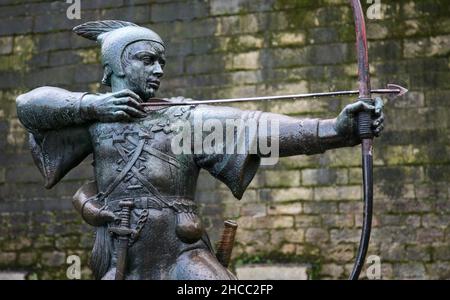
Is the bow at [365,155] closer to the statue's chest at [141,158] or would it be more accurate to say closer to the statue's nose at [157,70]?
the statue's chest at [141,158]

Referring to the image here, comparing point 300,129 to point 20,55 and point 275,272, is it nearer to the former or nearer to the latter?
point 275,272

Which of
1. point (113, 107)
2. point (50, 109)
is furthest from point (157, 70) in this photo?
point (50, 109)

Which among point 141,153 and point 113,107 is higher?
point 113,107

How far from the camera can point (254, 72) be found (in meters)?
8.70

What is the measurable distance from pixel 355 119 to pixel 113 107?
38.7 inches

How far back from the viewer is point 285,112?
857 centimetres

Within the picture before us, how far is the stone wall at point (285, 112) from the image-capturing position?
8.17 metres

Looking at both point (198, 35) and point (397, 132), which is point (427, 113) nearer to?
point (397, 132)

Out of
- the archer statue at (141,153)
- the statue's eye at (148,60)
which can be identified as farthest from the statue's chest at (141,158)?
the statue's eye at (148,60)

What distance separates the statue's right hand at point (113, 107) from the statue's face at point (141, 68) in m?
0.07

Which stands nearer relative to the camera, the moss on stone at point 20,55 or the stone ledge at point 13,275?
the stone ledge at point 13,275
